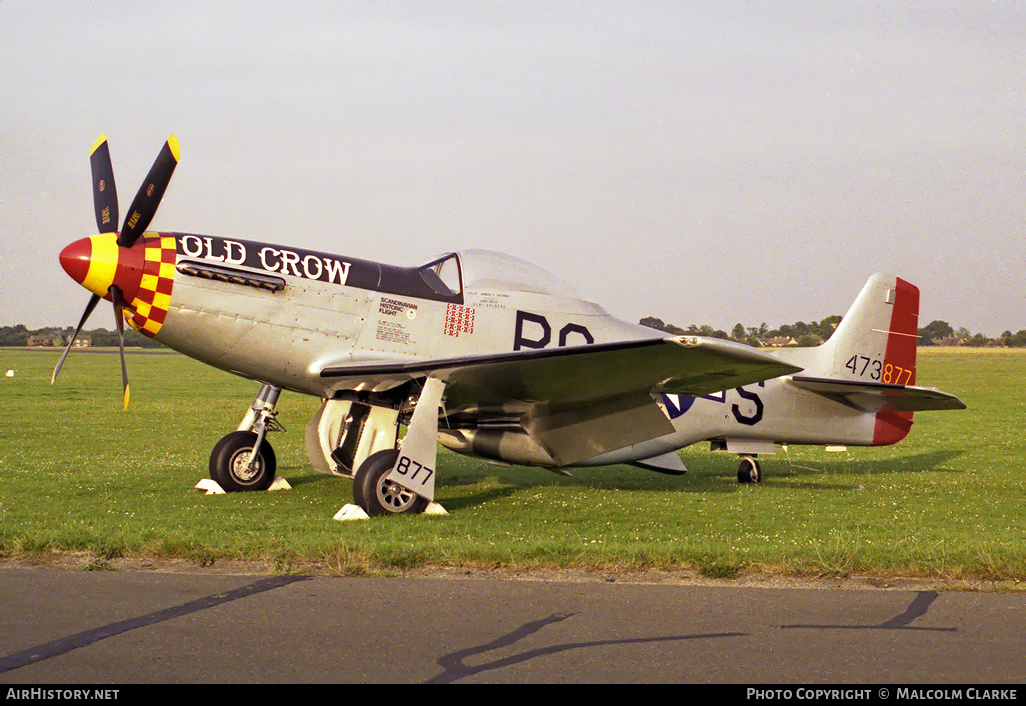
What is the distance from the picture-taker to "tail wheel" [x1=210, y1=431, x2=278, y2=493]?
10.5 metres

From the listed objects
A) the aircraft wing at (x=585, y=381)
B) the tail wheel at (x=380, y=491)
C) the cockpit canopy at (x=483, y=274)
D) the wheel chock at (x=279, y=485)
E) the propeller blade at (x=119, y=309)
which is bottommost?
the wheel chock at (x=279, y=485)

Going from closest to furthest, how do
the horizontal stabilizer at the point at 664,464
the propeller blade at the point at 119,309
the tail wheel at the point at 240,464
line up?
the propeller blade at the point at 119,309 → the tail wheel at the point at 240,464 → the horizontal stabilizer at the point at 664,464

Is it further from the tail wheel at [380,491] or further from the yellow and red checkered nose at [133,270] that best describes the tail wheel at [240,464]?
the tail wheel at [380,491]

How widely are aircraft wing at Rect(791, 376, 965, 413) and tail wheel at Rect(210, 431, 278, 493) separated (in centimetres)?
697

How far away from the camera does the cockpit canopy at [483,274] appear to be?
10.3 meters

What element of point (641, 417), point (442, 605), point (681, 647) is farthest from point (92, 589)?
point (641, 417)

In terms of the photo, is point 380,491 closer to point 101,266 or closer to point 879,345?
point 101,266

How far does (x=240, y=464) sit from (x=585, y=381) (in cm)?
422

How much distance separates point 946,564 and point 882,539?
123 centimetres

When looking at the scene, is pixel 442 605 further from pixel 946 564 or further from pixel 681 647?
pixel 946 564

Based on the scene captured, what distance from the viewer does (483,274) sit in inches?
409

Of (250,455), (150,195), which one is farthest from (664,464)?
(150,195)

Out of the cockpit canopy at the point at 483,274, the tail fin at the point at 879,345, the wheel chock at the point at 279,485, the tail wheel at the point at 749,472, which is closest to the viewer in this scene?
the cockpit canopy at the point at 483,274

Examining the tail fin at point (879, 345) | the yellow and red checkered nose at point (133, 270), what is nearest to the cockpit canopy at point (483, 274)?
the yellow and red checkered nose at point (133, 270)
